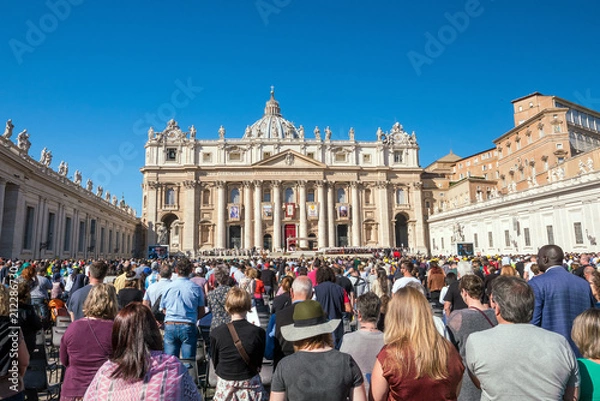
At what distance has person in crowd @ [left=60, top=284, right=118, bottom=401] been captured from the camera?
345 centimetres

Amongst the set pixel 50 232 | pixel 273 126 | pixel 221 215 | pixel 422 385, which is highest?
pixel 273 126

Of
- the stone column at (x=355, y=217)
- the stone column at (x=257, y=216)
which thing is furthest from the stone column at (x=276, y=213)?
the stone column at (x=355, y=217)

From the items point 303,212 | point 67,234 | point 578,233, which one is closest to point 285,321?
point 578,233

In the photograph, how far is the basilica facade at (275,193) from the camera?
184 feet

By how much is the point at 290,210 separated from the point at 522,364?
54111 mm

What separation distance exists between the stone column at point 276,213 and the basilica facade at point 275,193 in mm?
148

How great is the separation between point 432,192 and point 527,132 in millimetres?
19832

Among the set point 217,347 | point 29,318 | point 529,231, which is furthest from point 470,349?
point 529,231

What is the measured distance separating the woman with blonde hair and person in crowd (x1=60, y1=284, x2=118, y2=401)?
2512 mm

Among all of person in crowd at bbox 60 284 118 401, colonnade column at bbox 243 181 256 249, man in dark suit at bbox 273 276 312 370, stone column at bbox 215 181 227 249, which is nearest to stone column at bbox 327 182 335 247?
colonnade column at bbox 243 181 256 249

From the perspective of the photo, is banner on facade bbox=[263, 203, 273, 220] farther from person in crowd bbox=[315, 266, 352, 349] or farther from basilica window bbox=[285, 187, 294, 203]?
person in crowd bbox=[315, 266, 352, 349]

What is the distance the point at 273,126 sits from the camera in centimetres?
8019

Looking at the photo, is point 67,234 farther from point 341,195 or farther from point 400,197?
point 400,197

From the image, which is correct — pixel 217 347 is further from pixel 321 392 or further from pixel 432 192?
pixel 432 192
